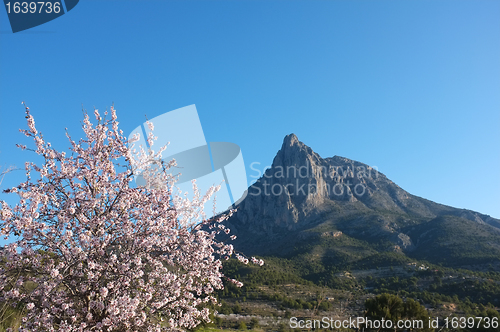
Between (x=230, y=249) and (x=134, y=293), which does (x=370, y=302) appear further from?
(x=134, y=293)

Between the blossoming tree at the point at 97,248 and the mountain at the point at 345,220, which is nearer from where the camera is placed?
the blossoming tree at the point at 97,248

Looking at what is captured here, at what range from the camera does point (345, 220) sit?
327ft

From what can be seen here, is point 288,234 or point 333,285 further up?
point 288,234

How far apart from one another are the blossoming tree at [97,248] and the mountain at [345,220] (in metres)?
59.0

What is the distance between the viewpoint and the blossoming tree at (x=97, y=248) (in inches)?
227

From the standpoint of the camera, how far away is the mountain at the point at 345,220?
74125 mm

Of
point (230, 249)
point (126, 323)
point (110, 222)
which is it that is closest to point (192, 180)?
point (230, 249)

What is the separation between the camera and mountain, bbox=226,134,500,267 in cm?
7412

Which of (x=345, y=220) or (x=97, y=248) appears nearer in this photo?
(x=97, y=248)

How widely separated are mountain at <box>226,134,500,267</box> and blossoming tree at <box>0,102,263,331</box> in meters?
59.0

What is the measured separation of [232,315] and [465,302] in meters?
36.5

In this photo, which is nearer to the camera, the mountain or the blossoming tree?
the blossoming tree

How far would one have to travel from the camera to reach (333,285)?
59625mm

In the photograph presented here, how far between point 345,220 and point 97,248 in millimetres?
102938
